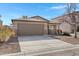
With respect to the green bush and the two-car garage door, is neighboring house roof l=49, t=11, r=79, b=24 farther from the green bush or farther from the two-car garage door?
the green bush

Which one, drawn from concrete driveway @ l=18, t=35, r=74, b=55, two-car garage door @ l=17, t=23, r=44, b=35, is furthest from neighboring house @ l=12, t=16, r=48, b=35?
concrete driveway @ l=18, t=35, r=74, b=55

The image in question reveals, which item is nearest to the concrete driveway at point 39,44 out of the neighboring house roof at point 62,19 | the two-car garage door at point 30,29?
the two-car garage door at point 30,29

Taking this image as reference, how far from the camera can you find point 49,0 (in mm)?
4172

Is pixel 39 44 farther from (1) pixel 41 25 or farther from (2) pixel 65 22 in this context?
(2) pixel 65 22

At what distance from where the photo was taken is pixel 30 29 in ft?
14.5

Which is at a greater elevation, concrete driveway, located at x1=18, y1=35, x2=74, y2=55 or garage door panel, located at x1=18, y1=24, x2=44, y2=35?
garage door panel, located at x1=18, y1=24, x2=44, y2=35

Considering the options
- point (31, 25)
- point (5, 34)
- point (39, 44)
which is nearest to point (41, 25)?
point (31, 25)

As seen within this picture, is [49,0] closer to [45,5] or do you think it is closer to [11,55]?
[45,5]

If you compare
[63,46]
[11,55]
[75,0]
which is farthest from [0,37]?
[75,0]

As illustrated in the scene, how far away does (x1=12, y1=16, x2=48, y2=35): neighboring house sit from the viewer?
4.32 m

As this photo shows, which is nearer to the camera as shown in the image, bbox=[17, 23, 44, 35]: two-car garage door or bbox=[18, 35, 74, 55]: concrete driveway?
bbox=[18, 35, 74, 55]: concrete driveway

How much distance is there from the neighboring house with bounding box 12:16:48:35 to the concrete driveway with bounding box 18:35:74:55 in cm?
11

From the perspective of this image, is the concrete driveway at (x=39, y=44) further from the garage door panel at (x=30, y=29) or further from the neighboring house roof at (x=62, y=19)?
the neighboring house roof at (x=62, y=19)

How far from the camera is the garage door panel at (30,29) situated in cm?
435
